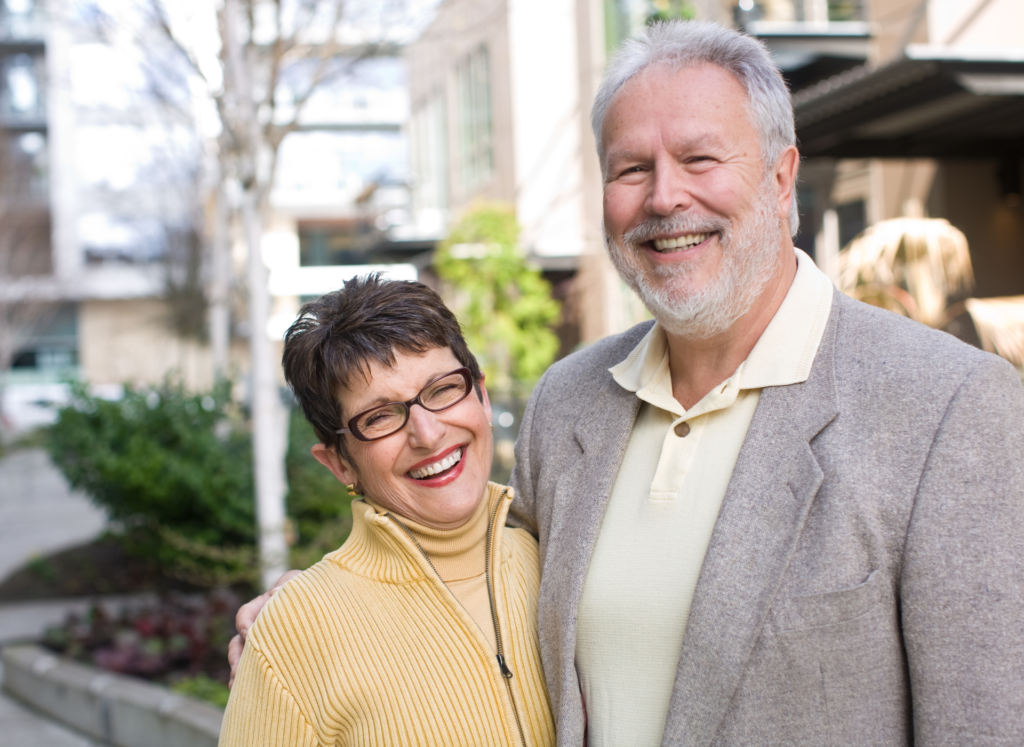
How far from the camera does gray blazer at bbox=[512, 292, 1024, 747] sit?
4.88 feet

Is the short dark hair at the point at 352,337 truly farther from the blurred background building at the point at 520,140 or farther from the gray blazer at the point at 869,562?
the blurred background building at the point at 520,140

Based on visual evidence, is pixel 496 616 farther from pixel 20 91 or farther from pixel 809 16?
pixel 20 91

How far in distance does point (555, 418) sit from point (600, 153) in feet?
2.07

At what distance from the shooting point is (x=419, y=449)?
201 centimetres

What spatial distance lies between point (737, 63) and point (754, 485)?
2.62 ft

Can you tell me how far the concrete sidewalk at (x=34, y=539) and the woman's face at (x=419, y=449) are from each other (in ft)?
14.2

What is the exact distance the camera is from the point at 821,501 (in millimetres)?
1649

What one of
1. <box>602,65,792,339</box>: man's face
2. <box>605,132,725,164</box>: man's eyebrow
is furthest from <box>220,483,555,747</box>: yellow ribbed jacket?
<box>605,132,725,164</box>: man's eyebrow

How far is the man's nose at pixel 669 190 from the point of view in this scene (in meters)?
1.85

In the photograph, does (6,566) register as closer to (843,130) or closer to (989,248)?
(843,130)

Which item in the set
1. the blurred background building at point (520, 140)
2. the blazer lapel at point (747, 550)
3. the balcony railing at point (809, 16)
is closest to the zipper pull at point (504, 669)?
the blazer lapel at point (747, 550)

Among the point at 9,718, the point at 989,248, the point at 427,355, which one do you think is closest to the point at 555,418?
the point at 427,355

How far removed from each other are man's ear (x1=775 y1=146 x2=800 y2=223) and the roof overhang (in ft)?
18.4

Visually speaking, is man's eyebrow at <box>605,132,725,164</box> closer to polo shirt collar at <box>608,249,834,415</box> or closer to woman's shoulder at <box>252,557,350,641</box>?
polo shirt collar at <box>608,249,834,415</box>
